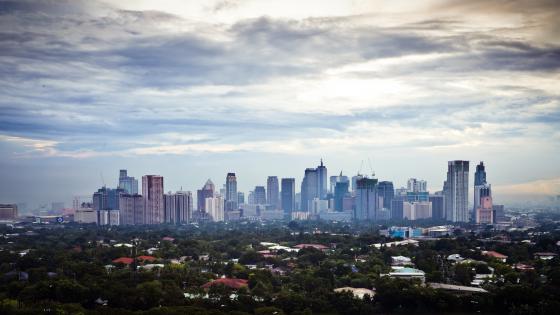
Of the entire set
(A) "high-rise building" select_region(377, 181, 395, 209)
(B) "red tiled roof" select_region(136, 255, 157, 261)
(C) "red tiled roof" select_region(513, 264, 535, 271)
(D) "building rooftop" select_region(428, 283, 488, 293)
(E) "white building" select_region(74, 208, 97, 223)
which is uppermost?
(A) "high-rise building" select_region(377, 181, 395, 209)

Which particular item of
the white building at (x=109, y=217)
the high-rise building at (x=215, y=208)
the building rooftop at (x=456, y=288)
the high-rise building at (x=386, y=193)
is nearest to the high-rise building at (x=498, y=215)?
the high-rise building at (x=386, y=193)

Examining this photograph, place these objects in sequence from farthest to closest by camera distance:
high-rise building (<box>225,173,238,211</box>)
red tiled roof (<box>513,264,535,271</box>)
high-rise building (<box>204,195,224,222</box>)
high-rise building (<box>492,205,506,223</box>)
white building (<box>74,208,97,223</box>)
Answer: high-rise building (<box>225,173,238,211</box>)
high-rise building (<box>204,195,224,222</box>)
high-rise building (<box>492,205,506,223</box>)
white building (<box>74,208,97,223</box>)
red tiled roof (<box>513,264,535,271</box>)

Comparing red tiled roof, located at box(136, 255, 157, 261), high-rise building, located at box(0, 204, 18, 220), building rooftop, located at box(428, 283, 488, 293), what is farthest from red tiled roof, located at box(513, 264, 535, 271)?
high-rise building, located at box(0, 204, 18, 220)

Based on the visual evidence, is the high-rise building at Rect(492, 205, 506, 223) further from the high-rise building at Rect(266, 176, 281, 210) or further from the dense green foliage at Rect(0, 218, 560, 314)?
the dense green foliage at Rect(0, 218, 560, 314)

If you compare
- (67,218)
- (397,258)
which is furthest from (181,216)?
(397,258)

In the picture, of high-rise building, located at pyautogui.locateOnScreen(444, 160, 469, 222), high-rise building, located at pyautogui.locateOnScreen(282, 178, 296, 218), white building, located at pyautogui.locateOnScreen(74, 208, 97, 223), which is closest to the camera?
white building, located at pyautogui.locateOnScreen(74, 208, 97, 223)

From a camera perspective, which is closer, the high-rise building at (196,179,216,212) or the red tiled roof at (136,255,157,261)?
the red tiled roof at (136,255,157,261)

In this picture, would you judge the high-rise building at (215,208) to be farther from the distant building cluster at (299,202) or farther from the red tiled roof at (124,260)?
the red tiled roof at (124,260)

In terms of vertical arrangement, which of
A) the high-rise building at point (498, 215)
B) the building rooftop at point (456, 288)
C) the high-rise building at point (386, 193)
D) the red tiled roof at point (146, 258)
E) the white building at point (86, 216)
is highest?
the high-rise building at point (386, 193)
